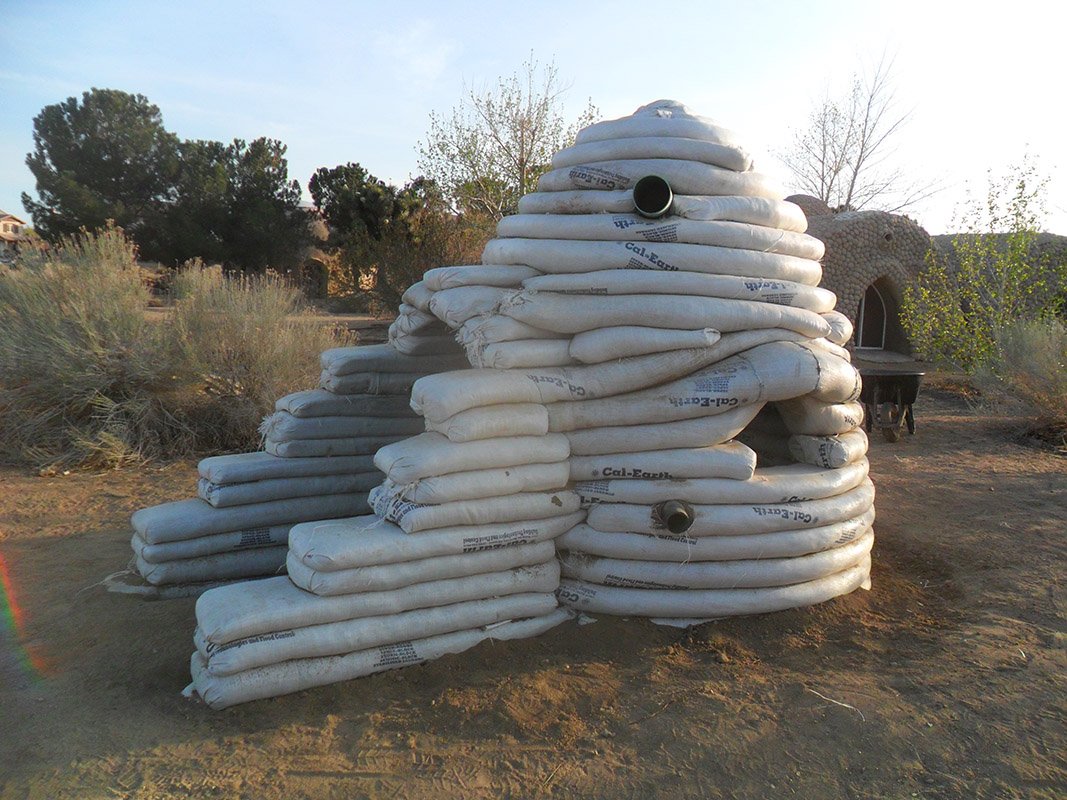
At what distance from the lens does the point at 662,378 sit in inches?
152

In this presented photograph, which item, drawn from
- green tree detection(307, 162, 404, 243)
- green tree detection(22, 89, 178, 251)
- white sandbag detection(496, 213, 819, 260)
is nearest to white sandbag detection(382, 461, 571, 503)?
white sandbag detection(496, 213, 819, 260)

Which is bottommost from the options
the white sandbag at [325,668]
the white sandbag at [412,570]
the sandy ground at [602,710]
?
the sandy ground at [602,710]

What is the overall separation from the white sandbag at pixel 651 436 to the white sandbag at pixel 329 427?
64.4 inches

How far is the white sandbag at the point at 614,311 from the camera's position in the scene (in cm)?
382

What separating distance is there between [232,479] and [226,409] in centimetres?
379

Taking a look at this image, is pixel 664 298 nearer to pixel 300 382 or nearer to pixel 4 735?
pixel 4 735

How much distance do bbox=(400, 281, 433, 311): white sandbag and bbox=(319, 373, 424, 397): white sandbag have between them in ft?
1.68

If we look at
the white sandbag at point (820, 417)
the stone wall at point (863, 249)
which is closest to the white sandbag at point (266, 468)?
the white sandbag at point (820, 417)

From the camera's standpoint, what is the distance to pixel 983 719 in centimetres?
305

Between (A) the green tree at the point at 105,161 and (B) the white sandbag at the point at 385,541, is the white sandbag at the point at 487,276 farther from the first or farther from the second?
(A) the green tree at the point at 105,161

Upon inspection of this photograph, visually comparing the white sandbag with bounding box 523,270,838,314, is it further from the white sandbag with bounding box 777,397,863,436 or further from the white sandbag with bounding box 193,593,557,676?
the white sandbag with bounding box 193,593,557,676

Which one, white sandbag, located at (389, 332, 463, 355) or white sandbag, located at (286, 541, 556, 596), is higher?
white sandbag, located at (389, 332, 463, 355)

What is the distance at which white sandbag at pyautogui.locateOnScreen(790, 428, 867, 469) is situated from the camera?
4133 mm

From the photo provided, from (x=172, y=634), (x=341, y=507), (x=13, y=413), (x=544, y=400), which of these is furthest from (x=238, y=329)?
(x=544, y=400)
